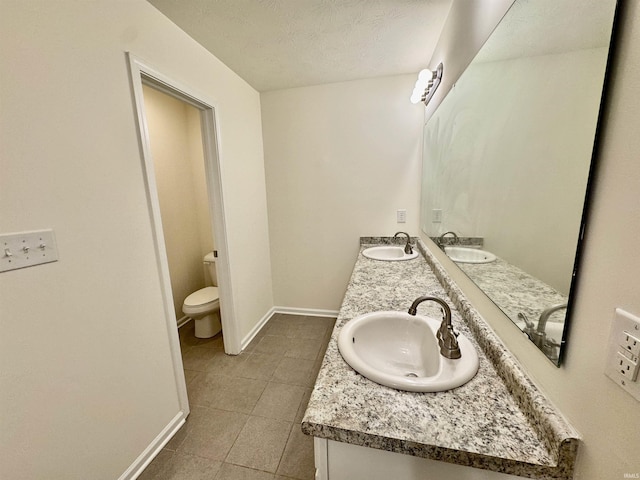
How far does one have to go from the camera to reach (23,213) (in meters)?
0.82

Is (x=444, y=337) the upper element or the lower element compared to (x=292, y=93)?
lower

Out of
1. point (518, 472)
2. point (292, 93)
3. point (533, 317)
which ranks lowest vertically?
point (518, 472)

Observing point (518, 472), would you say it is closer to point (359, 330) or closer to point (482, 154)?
point (359, 330)

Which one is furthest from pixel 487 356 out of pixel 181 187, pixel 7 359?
pixel 181 187

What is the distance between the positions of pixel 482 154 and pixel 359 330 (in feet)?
2.71

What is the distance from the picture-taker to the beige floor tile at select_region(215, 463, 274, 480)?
1.21 meters

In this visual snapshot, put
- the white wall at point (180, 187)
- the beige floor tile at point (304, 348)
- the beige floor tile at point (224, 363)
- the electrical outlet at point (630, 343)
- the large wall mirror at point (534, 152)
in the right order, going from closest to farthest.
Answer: the electrical outlet at point (630, 343) < the large wall mirror at point (534, 152) < the beige floor tile at point (224, 363) < the beige floor tile at point (304, 348) < the white wall at point (180, 187)

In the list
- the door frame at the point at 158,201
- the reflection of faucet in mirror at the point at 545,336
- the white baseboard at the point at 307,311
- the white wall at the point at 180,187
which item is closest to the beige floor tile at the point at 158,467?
the door frame at the point at 158,201

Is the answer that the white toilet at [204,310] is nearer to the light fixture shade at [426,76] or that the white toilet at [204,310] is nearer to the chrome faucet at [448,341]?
the chrome faucet at [448,341]

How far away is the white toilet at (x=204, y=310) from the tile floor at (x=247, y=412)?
0.31 ft

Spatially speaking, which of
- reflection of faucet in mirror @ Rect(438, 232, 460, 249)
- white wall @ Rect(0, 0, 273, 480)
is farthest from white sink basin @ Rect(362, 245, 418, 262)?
white wall @ Rect(0, 0, 273, 480)

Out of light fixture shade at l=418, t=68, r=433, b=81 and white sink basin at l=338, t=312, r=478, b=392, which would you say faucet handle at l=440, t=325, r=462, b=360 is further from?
light fixture shade at l=418, t=68, r=433, b=81

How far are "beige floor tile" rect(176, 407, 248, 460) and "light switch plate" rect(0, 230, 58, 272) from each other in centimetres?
118

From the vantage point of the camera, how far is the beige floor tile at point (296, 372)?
5.95 ft
